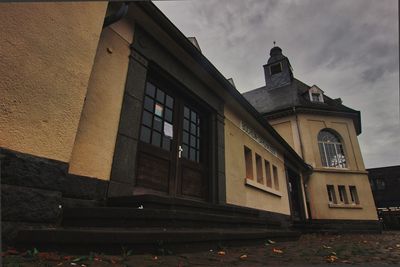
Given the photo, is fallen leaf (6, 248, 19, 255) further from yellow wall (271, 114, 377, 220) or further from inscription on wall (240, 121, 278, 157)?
yellow wall (271, 114, 377, 220)

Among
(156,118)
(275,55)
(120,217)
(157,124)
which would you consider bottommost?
(120,217)

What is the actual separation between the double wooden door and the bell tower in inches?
644

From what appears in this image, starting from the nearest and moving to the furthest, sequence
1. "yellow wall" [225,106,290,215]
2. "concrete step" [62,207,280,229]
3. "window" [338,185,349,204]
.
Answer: "concrete step" [62,207,280,229] < "yellow wall" [225,106,290,215] < "window" [338,185,349,204]

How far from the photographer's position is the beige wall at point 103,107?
3.39m

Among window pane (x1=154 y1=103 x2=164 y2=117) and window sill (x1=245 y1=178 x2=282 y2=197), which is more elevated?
window pane (x1=154 y1=103 x2=164 y2=117)

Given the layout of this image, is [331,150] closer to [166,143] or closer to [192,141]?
[192,141]

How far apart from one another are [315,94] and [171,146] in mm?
16990

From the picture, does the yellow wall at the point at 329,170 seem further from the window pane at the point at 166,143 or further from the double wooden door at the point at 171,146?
the window pane at the point at 166,143

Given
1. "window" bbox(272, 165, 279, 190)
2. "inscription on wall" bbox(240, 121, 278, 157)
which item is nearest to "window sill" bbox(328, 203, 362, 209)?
"window" bbox(272, 165, 279, 190)

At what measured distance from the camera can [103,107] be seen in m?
3.79

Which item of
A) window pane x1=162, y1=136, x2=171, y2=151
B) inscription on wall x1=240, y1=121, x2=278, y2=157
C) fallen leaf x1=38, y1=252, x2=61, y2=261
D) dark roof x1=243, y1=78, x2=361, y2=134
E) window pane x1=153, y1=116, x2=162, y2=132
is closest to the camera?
fallen leaf x1=38, y1=252, x2=61, y2=261

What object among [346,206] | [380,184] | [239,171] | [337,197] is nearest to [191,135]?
[239,171]

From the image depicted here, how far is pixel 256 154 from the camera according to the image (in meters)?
9.27

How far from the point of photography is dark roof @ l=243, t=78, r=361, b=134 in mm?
17531
